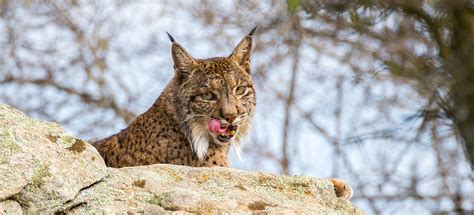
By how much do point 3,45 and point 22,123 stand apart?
9.74m

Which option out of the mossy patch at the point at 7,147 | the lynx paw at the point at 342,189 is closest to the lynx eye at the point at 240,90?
the lynx paw at the point at 342,189

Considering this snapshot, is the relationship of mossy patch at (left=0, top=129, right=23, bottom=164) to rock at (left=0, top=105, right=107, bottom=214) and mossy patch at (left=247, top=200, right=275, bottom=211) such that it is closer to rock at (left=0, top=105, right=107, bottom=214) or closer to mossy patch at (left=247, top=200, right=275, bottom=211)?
rock at (left=0, top=105, right=107, bottom=214)

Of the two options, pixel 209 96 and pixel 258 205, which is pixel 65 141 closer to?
pixel 258 205

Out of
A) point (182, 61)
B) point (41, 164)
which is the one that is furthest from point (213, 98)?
point (41, 164)

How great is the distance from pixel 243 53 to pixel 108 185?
3603 mm

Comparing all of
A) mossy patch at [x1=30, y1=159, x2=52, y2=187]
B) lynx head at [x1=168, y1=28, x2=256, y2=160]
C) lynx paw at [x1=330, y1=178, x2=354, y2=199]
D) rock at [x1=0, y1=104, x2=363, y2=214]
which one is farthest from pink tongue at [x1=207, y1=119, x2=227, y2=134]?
mossy patch at [x1=30, y1=159, x2=52, y2=187]

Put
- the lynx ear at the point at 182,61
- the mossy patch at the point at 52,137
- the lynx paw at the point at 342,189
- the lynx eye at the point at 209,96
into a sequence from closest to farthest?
the mossy patch at the point at 52,137, the lynx paw at the point at 342,189, the lynx eye at the point at 209,96, the lynx ear at the point at 182,61

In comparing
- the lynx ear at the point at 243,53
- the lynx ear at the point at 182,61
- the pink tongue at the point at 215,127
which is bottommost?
the pink tongue at the point at 215,127

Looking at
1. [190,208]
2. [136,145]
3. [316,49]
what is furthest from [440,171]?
[316,49]

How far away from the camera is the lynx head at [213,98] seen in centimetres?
903

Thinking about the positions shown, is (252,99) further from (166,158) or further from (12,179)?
(12,179)

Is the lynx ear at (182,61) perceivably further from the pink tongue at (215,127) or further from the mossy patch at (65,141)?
the mossy patch at (65,141)

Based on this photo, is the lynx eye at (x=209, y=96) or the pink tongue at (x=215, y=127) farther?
the lynx eye at (x=209, y=96)

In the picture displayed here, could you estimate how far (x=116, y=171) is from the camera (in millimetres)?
6328
